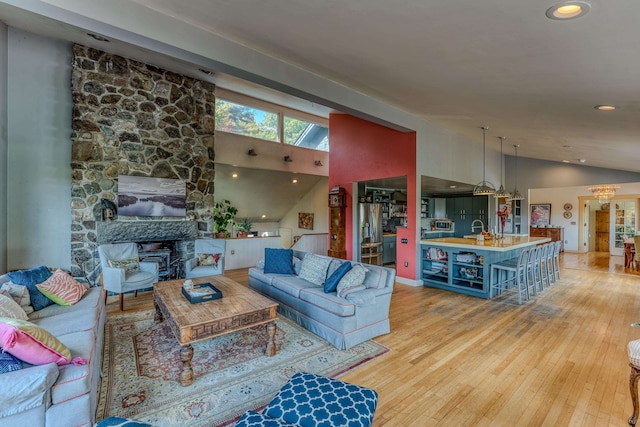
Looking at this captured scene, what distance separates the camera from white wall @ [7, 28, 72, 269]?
173 inches

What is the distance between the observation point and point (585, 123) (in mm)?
3855

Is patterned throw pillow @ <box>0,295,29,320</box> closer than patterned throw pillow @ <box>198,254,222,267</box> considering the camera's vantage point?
Yes

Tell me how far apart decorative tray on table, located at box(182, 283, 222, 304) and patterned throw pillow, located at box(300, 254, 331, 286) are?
122 cm

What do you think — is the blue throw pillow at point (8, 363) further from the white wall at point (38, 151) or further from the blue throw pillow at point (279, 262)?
the white wall at point (38, 151)

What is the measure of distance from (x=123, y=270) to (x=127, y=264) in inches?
20.7

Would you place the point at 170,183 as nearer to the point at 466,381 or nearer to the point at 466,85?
the point at 466,85

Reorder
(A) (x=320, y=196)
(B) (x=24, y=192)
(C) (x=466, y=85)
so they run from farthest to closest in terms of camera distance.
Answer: (A) (x=320, y=196) < (B) (x=24, y=192) < (C) (x=466, y=85)

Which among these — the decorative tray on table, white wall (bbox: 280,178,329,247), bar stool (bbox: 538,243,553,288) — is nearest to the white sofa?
the decorative tray on table

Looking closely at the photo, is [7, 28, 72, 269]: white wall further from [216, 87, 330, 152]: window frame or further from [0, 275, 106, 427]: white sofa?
[0, 275, 106, 427]: white sofa

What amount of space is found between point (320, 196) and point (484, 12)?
7.81 m

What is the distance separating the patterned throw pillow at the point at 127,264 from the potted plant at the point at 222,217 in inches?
89.4

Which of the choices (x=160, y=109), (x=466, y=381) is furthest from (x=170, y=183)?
(x=466, y=381)

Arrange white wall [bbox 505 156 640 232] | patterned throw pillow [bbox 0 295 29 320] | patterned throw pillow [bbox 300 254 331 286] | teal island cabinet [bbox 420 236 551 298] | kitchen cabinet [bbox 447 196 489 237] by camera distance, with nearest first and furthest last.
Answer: patterned throw pillow [bbox 0 295 29 320] → patterned throw pillow [bbox 300 254 331 286] → teal island cabinet [bbox 420 236 551 298] → white wall [bbox 505 156 640 232] → kitchen cabinet [bbox 447 196 489 237]

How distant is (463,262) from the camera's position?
17.3 ft
